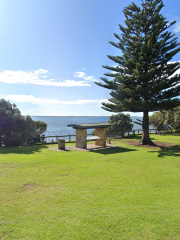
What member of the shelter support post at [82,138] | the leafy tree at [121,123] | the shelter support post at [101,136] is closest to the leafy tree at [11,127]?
the shelter support post at [82,138]

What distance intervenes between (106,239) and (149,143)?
13812 mm

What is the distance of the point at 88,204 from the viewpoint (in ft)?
13.6

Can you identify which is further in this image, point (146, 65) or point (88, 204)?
point (146, 65)

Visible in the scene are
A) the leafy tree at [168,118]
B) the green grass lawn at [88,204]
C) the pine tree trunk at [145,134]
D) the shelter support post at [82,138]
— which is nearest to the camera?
the green grass lawn at [88,204]

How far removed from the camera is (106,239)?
2996 mm

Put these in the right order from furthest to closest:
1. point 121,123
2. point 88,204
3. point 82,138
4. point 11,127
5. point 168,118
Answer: point 168,118 → point 121,123 → point 11,127 → point 82,138 → point 88,204

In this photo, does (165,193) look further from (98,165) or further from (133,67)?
(133,67)

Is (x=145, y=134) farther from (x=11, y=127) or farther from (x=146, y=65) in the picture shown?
(x=11, y=127)

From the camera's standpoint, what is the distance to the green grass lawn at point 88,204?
10.4 ft

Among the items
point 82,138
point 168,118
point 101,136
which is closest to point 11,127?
point 82,138

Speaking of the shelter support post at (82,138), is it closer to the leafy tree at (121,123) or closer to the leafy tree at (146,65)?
the leafy tree at (146,65)

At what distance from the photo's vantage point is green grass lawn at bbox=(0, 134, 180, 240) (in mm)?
3180

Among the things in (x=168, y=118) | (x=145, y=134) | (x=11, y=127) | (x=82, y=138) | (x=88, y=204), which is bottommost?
(x=88, y=204)

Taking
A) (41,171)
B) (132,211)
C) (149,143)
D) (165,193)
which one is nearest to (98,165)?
(41,171)
